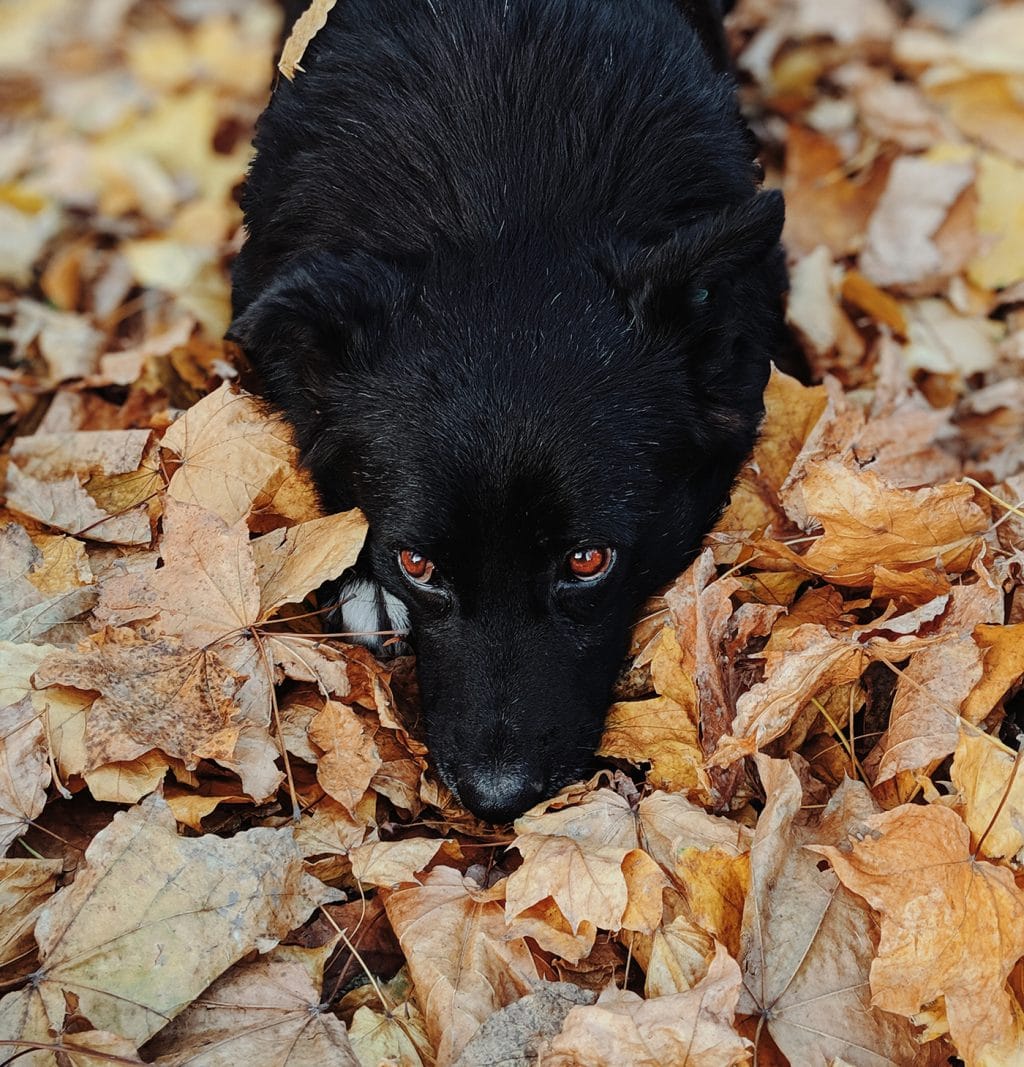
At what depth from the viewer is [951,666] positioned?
251 cm

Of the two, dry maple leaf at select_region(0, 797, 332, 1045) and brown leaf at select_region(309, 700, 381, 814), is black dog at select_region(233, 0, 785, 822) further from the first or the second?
dry maple leaf at select_region(0, 797, 332, 1045)

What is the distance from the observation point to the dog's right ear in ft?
9.04

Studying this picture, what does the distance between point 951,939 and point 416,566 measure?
56.0 inches

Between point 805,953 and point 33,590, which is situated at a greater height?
point 33,590

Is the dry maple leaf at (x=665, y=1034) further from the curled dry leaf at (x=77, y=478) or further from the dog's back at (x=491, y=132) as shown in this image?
the dog's back at (x=491, y=132)

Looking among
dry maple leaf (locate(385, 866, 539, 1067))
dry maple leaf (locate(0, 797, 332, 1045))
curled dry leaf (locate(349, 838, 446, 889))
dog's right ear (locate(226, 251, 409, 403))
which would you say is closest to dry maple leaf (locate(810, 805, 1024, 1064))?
dry maple leaf (locate(385, 866, 539, 1067))

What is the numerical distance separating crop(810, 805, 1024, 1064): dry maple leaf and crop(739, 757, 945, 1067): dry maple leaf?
8cm

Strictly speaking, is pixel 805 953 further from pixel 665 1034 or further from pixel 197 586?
pixel 197 586

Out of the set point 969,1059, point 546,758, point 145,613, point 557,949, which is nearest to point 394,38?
point 145,613

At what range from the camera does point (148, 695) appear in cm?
260

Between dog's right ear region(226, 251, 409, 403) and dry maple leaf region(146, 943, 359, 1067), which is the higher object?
dog's right ear region(226, 251, 409, 403)

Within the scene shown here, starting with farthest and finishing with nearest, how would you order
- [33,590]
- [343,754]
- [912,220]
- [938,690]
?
[912,220], [33,590], [343,754], [938,690]

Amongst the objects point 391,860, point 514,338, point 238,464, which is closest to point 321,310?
point 514,338

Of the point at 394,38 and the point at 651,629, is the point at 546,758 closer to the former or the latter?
the point at 651,629
